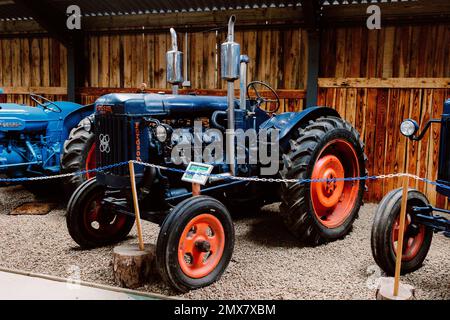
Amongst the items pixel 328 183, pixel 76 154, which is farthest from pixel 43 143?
pixel 328 183

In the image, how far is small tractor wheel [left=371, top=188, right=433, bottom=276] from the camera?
3.31 metres

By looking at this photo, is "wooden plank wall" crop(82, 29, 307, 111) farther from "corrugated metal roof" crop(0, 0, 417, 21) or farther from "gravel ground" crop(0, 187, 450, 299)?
"gravel ground" crop(0, 187, 450, 299)

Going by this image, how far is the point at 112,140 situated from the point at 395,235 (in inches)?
91.1

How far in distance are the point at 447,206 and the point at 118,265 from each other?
4429 mm

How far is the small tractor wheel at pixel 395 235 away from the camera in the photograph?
331cm

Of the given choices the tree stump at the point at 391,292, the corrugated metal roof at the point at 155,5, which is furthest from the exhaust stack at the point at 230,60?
the corrugated metal roof at the point at 155,5

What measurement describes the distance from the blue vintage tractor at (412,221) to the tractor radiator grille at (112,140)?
196 centimetres

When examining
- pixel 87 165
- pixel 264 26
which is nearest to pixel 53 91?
pixel 87 165

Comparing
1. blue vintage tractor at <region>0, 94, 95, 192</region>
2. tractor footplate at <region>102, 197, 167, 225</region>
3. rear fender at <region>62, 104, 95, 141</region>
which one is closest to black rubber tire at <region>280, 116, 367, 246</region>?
tractor footplate at <region>102, 197, 167, 225</region>

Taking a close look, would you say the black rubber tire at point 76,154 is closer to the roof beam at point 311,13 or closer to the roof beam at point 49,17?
the roof beam at point 49,17

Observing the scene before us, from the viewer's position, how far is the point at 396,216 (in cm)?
338

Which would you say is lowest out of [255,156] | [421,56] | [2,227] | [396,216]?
[2,227]

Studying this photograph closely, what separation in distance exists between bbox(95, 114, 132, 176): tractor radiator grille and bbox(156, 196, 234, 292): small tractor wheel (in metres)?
0.72
